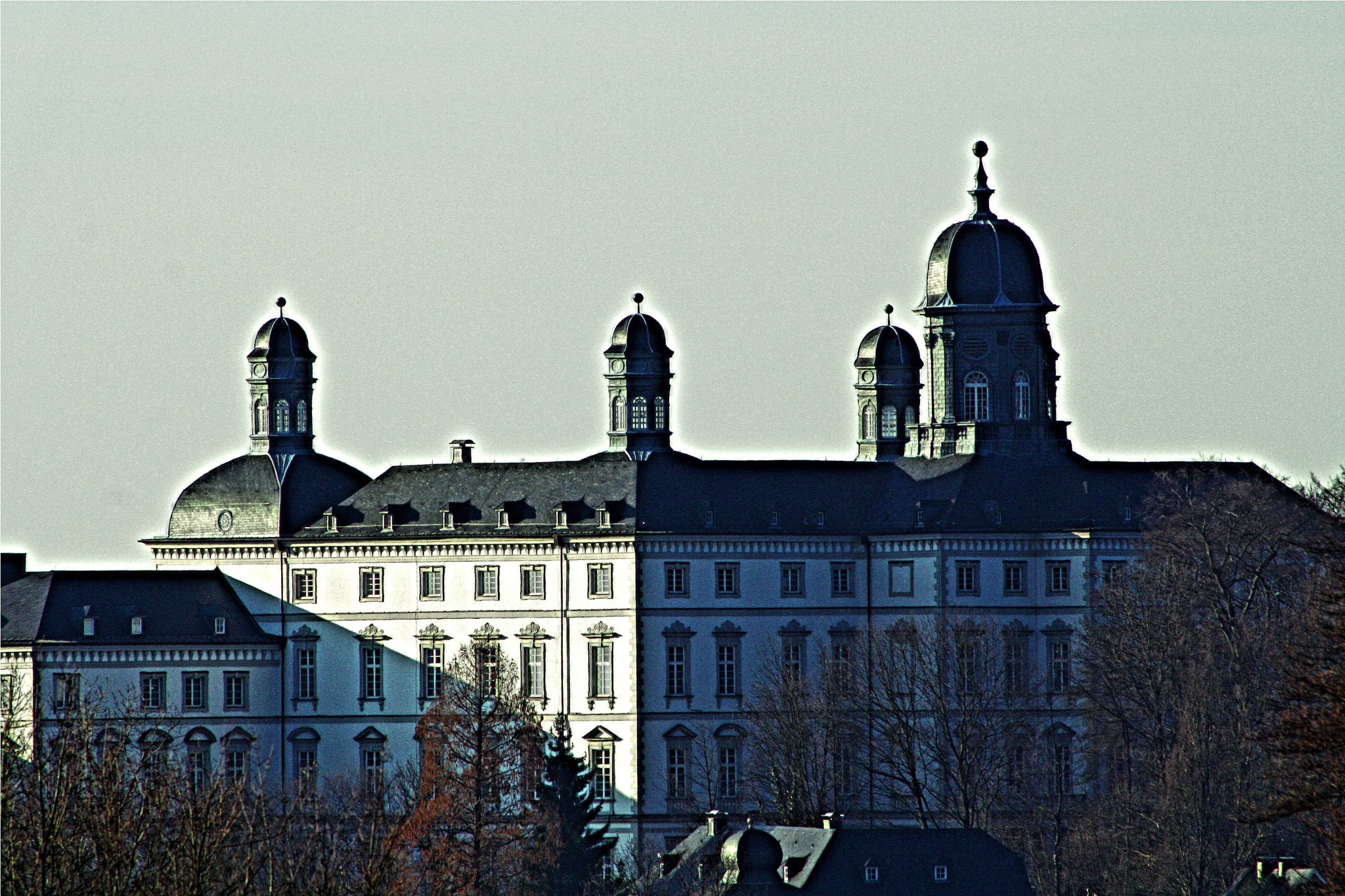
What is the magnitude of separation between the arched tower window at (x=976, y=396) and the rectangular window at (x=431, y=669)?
18.0 m

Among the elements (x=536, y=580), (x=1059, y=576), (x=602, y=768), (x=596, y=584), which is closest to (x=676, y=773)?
(x=602, y=768)

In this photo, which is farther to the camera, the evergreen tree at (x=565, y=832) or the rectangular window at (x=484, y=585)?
the rectangular window at (x=484, y=585)

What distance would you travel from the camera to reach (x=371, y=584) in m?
133

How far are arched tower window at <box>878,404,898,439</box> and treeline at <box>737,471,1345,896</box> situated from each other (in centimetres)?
917

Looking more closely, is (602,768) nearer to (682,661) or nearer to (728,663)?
(682,661)

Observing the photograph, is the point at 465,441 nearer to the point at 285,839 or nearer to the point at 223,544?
the point at 223,544

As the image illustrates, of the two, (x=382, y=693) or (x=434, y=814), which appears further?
(x=382, y=693)

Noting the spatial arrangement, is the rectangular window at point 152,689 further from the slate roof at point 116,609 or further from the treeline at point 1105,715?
the treeline at point 1105,715

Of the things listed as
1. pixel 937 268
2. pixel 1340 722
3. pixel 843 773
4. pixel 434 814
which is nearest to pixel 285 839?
pixel 1340 722

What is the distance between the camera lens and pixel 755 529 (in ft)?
427

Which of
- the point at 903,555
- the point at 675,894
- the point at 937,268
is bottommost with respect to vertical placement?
the point at 675,894

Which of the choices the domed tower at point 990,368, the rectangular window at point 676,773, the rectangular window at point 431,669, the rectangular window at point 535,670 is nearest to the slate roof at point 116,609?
the rectangular window at point 431,669

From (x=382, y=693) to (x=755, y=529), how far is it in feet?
42.8

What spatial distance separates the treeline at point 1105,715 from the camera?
362 feet
